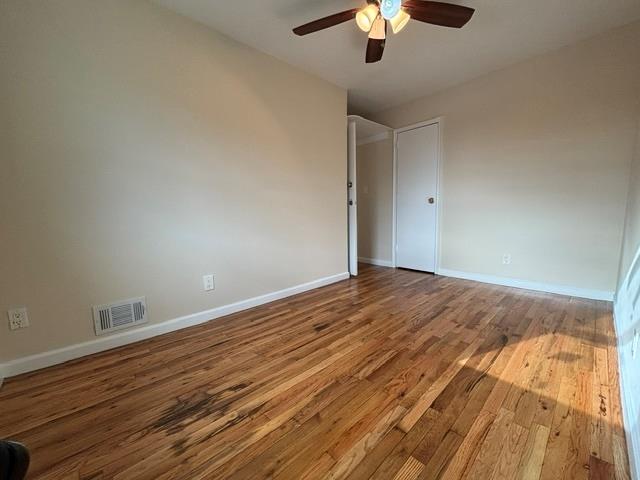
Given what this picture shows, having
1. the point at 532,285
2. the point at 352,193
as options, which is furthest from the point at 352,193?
the point at 532,285

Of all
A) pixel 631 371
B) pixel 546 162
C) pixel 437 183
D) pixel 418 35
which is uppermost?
pixel 418 35

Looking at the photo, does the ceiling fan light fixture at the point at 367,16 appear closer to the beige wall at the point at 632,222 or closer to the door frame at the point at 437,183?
the door frame at the point at 437,183

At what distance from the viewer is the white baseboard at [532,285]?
7.87ft

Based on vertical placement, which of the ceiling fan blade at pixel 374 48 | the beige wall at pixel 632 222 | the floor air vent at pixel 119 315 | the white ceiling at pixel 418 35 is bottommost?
the floor air vent at pixel 119 315

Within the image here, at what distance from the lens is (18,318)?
4.70ft

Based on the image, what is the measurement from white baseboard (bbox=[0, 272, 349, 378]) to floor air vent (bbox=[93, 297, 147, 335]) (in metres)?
0.06

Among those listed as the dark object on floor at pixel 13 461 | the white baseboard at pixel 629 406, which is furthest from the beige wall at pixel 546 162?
the dark object on floor at pixel 13 461

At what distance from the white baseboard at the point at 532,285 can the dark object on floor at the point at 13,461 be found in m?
3.58

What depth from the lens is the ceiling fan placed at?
1555 millimetres

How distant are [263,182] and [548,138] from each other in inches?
111

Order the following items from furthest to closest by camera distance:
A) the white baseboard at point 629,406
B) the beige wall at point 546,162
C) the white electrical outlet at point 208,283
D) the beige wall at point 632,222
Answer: the beige wall at point 546,162, the white electrical outlet at point 208,283, the beige wall at point 632,222, the white baseboard at point 629,406

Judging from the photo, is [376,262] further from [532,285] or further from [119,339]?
[119,339]

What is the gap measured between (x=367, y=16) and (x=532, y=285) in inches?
117

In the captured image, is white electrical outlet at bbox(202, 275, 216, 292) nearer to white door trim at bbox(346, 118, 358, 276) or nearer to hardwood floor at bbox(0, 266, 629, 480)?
hardwood floor at bbox(0, 266, 629, 480)
